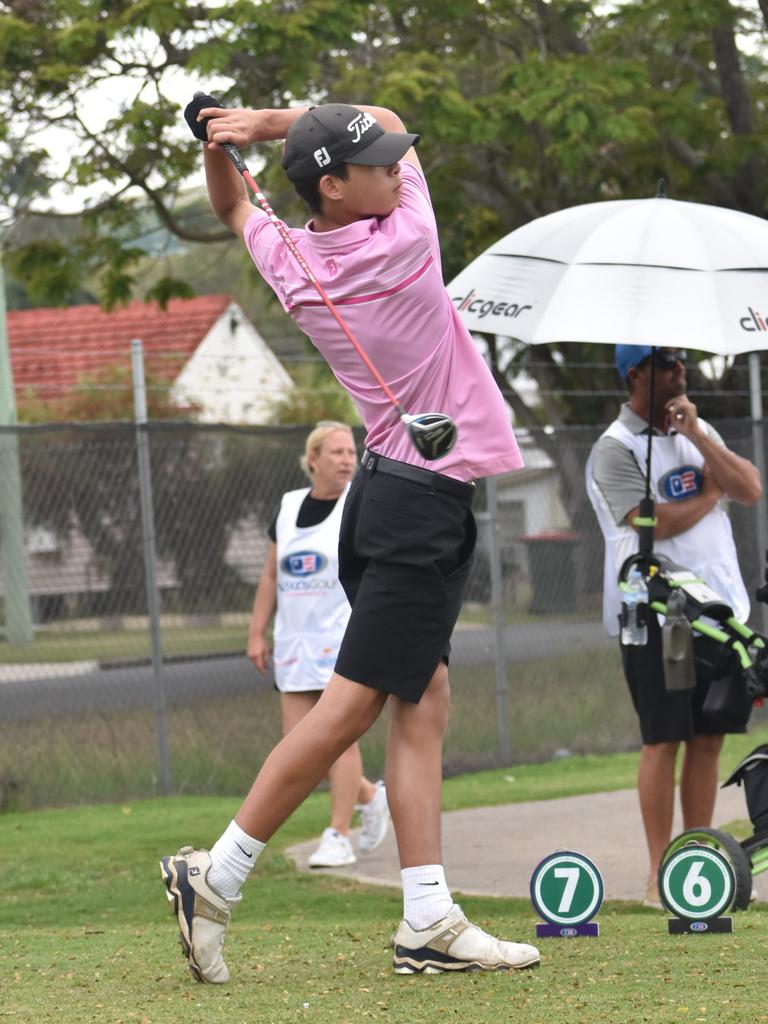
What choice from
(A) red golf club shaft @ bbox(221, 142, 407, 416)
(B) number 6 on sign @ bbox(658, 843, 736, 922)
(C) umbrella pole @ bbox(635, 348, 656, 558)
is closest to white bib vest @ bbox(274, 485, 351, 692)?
(C) umbrella pole @ bbox(635, 348, 656, 558)

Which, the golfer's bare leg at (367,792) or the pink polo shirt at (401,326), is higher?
the pink polo shirt at (401,326)

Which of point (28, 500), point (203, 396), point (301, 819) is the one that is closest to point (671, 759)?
point (301, 819)

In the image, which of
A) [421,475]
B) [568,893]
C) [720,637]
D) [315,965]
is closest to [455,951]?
[315,965]

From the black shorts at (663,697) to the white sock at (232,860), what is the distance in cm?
224

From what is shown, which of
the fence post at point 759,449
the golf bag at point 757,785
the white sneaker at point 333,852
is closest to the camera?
the golf bag at point 757,785

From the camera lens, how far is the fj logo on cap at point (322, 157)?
415cm

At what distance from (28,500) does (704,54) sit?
1016 centimetres

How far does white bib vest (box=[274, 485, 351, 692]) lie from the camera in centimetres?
775

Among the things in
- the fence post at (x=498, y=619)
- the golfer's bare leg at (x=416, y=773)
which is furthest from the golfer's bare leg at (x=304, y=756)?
the fence post at (x=498, y=619)

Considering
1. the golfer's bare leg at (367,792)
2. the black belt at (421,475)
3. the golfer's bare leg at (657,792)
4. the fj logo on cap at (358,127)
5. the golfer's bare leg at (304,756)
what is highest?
the fj logo on cap at (358,127)

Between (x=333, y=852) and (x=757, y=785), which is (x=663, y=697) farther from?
(x=333, y=852)

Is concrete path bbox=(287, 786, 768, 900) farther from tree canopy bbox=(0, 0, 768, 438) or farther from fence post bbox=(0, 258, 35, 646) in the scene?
tree canopy bbox=(0, 0, 768, 438)

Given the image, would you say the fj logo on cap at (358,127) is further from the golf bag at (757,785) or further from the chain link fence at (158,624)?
the chain link fence at (158,624)

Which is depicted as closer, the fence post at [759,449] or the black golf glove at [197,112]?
the black golf glove at [197,112]
